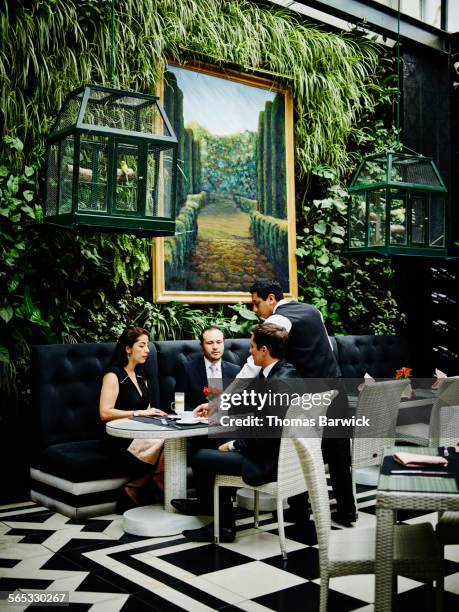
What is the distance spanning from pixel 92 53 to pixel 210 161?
1467mm

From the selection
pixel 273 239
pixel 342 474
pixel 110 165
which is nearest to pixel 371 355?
pixel 273 239

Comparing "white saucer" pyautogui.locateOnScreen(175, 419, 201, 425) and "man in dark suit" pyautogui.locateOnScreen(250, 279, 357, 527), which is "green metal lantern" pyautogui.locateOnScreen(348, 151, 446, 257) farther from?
"white saucer" pyautogui.locateOnScreen(175, 419, 201, 425)

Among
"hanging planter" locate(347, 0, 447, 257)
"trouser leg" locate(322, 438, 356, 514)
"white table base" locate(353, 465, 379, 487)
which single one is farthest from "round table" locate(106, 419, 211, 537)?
"hanging planter" locate(347, 0, 447, 257)

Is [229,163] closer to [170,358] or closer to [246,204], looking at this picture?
[246,204]

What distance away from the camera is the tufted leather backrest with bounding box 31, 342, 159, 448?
Answer: 16.5 feet

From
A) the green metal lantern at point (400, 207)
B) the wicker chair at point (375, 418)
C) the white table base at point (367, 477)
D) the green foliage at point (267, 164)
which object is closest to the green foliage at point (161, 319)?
the green foliage at point (267, 164)

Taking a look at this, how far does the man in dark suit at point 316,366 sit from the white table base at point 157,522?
2.21 ft

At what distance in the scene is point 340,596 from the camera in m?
3.31

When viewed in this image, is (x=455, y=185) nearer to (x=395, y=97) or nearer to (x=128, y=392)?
(x=395, y=97)

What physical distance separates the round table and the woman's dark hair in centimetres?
56

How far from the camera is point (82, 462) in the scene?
4672 mm

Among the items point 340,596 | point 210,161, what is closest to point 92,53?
point 210,161

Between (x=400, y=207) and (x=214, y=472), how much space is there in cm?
321

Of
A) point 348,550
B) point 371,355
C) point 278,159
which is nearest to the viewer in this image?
point 348,550
